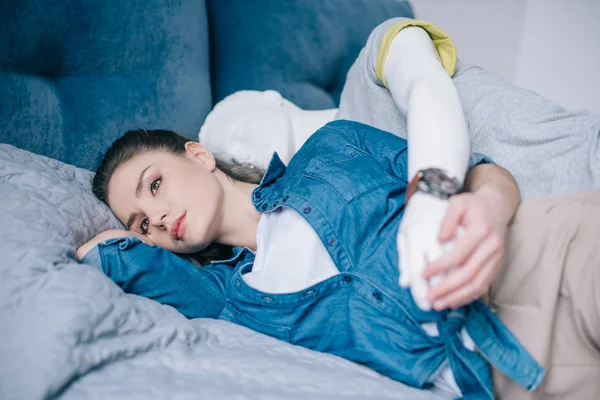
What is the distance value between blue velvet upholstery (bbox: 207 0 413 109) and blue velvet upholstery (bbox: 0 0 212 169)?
9cm

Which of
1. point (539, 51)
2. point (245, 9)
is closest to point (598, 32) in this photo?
point (539, 51)

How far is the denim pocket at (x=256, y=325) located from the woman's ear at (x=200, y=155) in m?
0.32

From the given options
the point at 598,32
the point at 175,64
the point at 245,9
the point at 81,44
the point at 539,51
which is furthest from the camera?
the point at 539,51

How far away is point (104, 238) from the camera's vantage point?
0.92 metres

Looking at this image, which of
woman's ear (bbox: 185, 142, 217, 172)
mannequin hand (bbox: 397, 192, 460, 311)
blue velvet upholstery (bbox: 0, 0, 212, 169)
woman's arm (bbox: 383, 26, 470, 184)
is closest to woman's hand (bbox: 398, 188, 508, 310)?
mannequin hand (bbox: 397, 192, 460, 311)

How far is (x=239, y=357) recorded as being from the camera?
2.28 feet

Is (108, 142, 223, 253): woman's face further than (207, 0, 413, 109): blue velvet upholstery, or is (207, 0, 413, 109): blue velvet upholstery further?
(207, 0, 413, 109): blue velvet upholstery

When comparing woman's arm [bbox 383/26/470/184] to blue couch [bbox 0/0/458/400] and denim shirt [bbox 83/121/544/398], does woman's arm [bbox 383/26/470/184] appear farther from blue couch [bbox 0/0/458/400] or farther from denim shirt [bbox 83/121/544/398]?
blue couch [bbox 0/0/458/400]

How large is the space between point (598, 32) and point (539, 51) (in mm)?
191

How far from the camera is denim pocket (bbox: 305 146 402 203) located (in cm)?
82

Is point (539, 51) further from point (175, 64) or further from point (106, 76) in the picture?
point (106, 76)

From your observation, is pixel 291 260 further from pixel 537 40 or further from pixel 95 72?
pixel 537 40

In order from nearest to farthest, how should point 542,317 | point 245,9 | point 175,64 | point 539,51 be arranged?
point 542,317 < point 175,64 < point 245,9 < point 539,51

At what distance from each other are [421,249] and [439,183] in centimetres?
10
